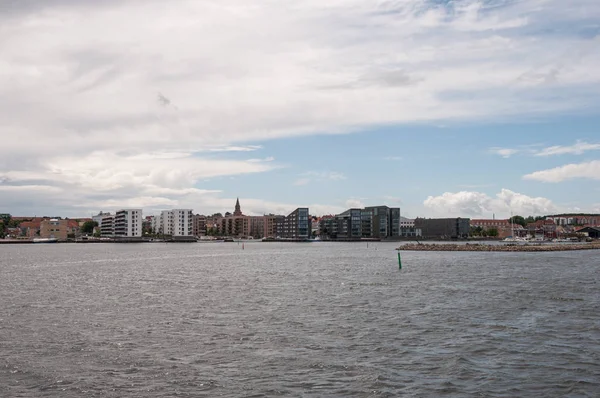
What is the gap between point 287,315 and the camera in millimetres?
36719

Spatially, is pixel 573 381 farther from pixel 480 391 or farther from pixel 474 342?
pixel 474 342

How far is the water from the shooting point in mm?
20781

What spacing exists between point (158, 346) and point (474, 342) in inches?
583

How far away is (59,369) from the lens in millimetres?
23000

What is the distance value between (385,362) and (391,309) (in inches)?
616

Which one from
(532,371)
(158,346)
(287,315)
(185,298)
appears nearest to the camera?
(532,371)

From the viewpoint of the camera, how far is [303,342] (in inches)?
1104

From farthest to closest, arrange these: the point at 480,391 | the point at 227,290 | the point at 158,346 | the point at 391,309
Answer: the point at 227,290, the point at 391,309, the point at 158,346, the point at 480,391

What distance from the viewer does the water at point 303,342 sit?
20.8 m

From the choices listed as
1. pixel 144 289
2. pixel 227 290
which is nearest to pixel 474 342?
A: pixel 227 290

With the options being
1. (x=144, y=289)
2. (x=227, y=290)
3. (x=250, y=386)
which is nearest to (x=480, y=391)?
(x=250, y=386)

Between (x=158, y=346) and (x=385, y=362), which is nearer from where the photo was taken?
A: (x=385, y=362)

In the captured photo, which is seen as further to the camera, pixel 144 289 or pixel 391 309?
pixel 144 289

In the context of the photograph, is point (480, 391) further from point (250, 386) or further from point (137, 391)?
point (137, 391)
